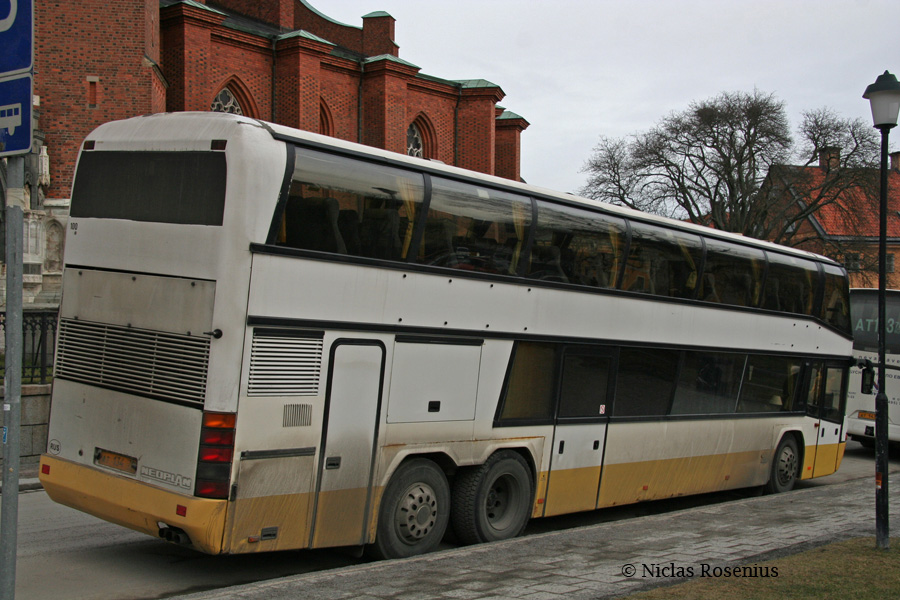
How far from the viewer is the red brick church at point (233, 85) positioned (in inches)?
845

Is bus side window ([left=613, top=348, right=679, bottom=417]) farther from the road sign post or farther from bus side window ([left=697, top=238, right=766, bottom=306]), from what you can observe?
the road sign post

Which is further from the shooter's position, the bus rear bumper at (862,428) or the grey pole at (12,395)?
the bus rear bumper at (862,428)

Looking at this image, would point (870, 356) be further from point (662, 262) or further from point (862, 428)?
point (662, 262)

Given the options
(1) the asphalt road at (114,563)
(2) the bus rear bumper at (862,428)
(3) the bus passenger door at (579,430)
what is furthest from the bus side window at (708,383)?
(2) the bus rear bumper at (862,428)

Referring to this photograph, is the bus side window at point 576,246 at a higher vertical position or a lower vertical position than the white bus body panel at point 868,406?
higher

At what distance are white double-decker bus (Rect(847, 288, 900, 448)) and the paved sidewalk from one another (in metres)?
9.08

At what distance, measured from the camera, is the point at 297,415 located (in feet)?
22.5

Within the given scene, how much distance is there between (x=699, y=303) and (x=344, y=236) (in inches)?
232

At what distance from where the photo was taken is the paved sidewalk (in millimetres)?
6047

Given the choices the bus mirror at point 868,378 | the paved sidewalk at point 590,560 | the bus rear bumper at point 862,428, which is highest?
the bus mirror at point 868,378

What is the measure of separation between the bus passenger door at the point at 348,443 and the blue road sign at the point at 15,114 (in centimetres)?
332

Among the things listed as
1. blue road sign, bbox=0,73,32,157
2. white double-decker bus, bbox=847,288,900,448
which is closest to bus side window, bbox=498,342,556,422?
blue road sign, bbox=0,73,32,157

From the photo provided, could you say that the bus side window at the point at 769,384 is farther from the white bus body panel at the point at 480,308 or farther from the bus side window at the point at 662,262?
the bus side window at the point at 662,262

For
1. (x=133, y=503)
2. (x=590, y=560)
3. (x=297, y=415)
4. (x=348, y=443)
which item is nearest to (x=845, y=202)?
(x=590, y=560)
